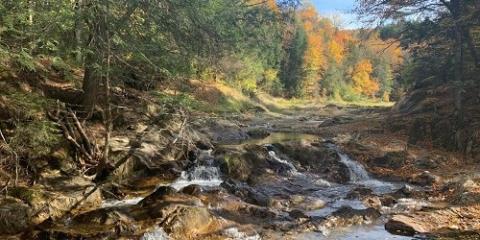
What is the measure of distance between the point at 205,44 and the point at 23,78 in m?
4.69

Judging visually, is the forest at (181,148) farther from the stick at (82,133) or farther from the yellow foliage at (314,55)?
the yellow foliage at (314,55)

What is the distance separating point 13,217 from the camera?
8773 millimetres

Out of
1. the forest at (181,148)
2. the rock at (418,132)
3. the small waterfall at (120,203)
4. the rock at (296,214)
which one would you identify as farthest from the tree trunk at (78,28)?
the rock at (418,132)

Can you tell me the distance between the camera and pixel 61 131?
434 inches

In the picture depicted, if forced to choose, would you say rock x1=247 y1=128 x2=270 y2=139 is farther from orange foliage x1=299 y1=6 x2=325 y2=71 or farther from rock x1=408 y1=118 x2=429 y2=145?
orange foliage x1=299 y1=6 x2=325 y2=71

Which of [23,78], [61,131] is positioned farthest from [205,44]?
[23,78]

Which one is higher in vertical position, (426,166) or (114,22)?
(114,22)

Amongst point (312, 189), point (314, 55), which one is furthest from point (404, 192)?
point (314, 55)

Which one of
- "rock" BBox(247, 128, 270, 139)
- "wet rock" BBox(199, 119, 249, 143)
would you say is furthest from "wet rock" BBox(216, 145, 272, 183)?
"rock" BBox(247, 128, 270, 139)

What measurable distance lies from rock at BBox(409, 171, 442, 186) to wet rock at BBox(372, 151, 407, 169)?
163cm

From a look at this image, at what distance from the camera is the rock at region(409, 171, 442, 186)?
48.0 feet

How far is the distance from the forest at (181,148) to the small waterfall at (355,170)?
0.07 meters

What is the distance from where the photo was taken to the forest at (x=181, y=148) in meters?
9.07

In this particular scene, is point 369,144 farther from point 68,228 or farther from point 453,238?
point 68,228
